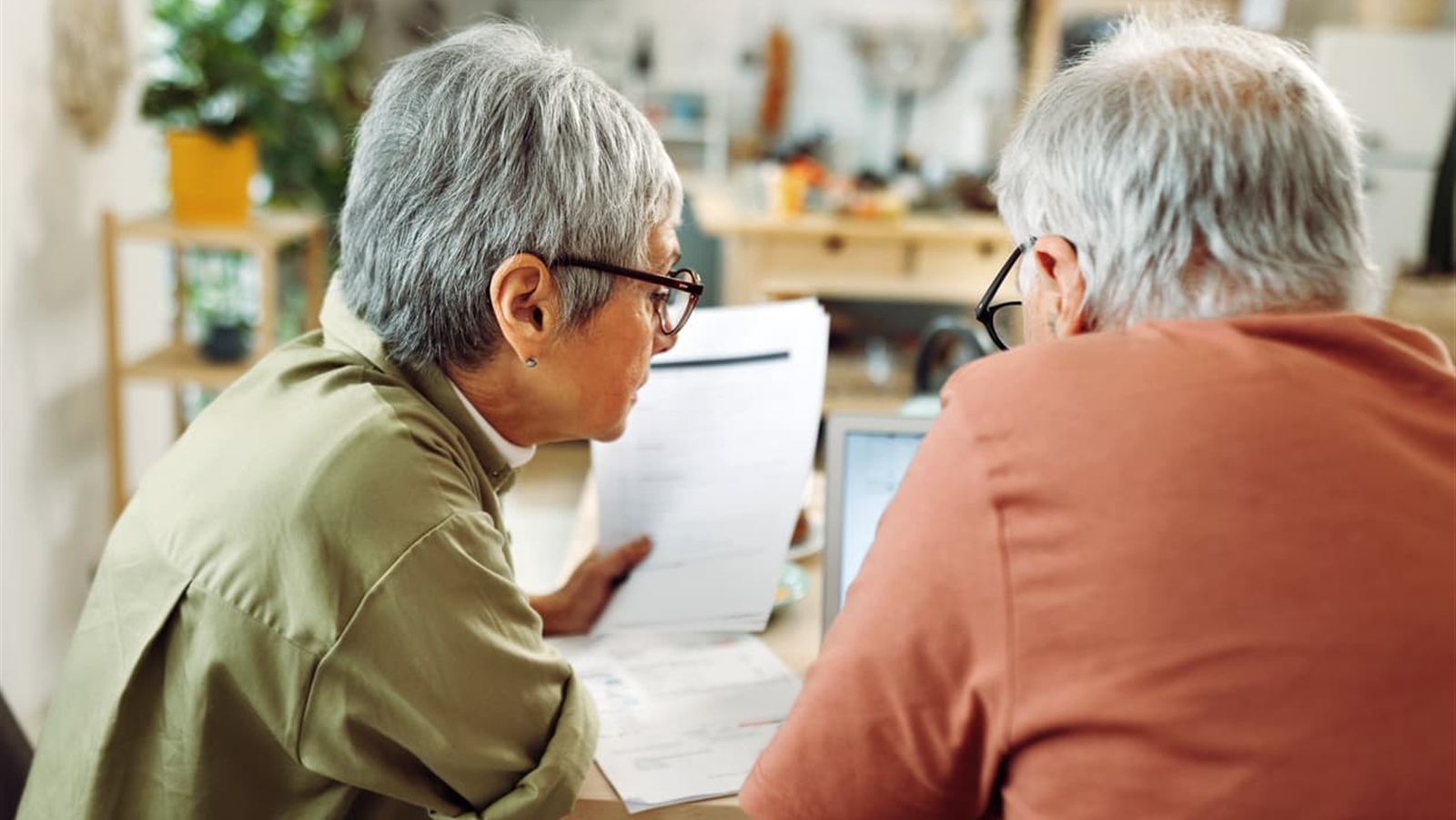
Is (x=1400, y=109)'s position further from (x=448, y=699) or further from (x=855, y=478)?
(x=448, y=699)

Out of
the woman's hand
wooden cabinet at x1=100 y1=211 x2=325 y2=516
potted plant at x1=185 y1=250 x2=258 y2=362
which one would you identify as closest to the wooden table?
the woman's hand

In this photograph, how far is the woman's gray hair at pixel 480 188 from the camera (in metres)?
1.02

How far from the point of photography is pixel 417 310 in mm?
1062

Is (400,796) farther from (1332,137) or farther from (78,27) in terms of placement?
(78,27)

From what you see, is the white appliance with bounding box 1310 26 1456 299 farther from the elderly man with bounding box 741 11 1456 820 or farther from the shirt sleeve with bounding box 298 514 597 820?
the shirt sleeve with bounding box 298 514 597 820

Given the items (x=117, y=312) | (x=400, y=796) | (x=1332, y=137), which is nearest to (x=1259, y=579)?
(x=1332, y=137)

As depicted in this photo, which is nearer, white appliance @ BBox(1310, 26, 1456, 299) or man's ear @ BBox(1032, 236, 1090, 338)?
man's ear @ BBox(1032, 236, 1090, 338)

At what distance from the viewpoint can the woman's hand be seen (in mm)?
1311

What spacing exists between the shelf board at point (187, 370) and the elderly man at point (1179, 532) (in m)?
2.20

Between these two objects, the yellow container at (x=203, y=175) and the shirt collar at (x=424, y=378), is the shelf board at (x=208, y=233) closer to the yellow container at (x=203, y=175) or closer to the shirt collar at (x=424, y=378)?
the yellow container at (x=203, y=175)

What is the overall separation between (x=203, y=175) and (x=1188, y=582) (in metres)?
2.54

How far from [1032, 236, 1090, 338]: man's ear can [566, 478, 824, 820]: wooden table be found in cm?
46

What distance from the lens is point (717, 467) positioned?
4.42 ft

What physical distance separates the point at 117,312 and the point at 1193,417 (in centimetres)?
252
